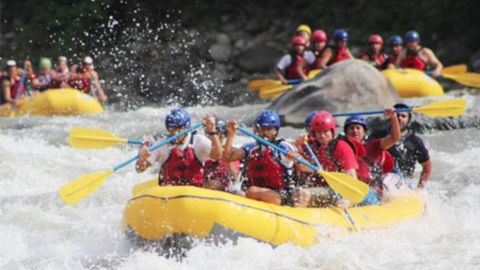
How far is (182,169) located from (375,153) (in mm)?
Answer: 1953

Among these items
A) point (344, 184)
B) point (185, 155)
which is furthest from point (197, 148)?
point (344, 184)

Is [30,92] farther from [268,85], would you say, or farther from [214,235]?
[214,235]

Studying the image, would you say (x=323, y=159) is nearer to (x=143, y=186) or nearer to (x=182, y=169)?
(x=182, y=169)

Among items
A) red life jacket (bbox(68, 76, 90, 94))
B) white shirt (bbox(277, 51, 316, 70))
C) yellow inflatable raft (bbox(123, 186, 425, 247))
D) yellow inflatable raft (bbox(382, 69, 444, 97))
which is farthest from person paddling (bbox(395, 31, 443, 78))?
yellow inflatable raft (bbox(123, 186, 425, 247))

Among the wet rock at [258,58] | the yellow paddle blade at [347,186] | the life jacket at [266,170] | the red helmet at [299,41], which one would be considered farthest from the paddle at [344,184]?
the wet rock at [258,58]

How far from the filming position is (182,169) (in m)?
6.93

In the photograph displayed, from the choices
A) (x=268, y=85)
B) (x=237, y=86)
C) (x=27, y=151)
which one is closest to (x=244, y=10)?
(x=237, y=86)

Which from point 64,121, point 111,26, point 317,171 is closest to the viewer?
point 317,171

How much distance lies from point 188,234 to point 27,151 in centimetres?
540

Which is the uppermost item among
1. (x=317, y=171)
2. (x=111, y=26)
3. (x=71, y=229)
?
(x=111, y=26)

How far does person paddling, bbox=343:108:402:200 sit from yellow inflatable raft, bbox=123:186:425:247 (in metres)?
1.00

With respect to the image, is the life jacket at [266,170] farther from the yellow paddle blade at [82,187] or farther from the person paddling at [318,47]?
the person paddling at [318,47]

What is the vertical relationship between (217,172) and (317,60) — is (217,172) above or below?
below

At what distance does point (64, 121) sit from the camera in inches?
539
